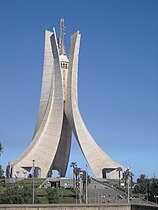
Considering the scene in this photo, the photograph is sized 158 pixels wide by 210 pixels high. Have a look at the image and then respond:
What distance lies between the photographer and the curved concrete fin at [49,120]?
169ft

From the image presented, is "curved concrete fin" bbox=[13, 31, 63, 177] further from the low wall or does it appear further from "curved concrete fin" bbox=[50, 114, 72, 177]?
the low wall

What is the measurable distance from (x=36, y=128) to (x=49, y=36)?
10.8 metres

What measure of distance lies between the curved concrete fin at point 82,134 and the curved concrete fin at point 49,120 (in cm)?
128

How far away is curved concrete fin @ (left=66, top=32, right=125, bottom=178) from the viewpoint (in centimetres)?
5234

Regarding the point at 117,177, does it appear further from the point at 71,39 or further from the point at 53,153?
the point at 71,39

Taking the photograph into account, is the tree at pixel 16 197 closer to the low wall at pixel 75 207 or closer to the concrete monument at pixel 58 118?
the low wall at pixel 75 207

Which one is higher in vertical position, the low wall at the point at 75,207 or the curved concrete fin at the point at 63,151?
the curved concrete fin at the point at 63,151

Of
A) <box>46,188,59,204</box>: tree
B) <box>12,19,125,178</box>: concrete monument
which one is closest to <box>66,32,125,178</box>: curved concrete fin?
<box>12,19,125,178</box>: concrete monument

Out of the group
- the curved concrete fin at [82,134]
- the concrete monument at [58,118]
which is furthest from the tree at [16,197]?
the curved concrete fin at [82,134]

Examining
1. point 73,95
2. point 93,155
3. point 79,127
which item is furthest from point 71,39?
point 93,155

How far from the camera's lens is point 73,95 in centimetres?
5325

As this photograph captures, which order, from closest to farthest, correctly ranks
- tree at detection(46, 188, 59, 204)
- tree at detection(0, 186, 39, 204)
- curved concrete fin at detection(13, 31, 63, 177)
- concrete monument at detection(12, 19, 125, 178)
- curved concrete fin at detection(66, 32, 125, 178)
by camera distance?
tree at detection(0, 186, 39, 204), tree at detection(46, 188, 59, 204), curved concrete fin at detection(13, 31, 63, 177), concrete monument at detection(12, 19, 125, 178), curved concrete fin at detection(66, 32, 125, 178)

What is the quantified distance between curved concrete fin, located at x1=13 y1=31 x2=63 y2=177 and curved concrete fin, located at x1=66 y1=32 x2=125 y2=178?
4.21ft

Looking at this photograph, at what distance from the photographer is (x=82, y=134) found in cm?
5244
